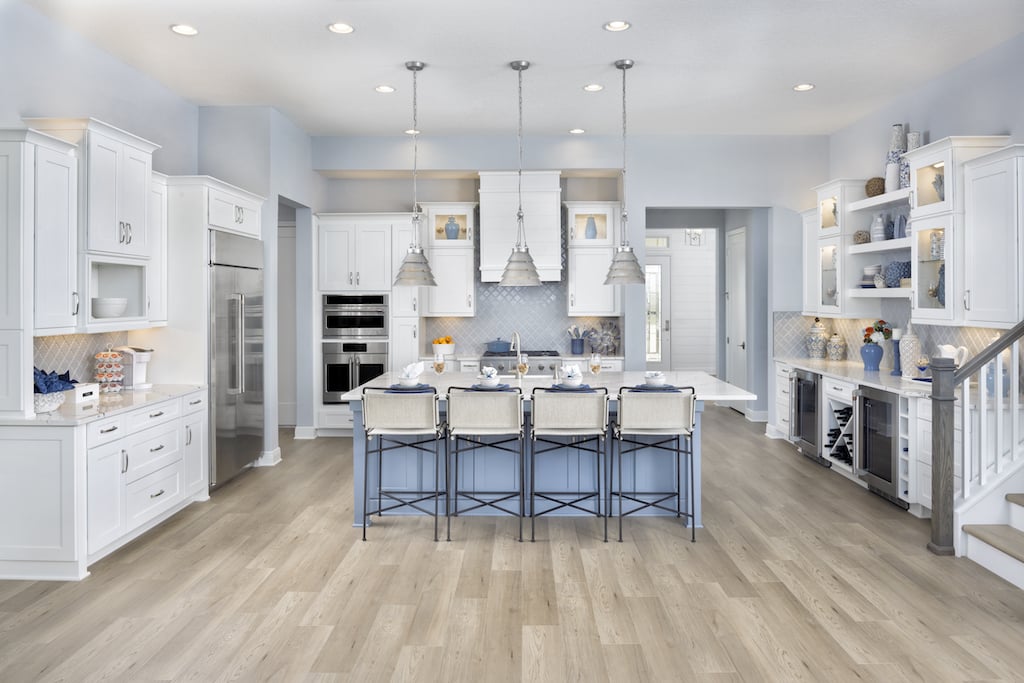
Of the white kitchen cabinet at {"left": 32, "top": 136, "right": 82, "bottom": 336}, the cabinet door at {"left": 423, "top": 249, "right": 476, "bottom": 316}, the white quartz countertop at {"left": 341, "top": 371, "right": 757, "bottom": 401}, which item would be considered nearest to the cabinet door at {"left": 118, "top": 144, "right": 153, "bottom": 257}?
the white kitchen cabinet at {"left": 32, "top": 136, "right": 82, "bottom": 336}

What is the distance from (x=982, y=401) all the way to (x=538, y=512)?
2.62 m

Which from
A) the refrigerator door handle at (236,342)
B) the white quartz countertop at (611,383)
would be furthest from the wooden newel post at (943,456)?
the refrigerator door handle at (236,342)

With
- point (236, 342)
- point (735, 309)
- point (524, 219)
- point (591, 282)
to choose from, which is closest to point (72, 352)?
point (236, 342)

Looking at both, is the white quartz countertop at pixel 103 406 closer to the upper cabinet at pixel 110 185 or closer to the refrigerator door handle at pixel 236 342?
the refrigerator door handle at pixel 236 342

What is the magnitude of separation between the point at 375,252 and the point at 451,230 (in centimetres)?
82

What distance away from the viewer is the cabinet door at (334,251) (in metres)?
7.39

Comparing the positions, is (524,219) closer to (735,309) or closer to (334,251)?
(334,251)

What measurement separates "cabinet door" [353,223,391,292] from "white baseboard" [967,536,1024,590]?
17.7ft

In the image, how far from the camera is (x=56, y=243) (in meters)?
3.77

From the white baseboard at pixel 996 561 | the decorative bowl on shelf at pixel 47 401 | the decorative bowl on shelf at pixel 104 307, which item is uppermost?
the decorative bowl on shelf at pixel 104 307

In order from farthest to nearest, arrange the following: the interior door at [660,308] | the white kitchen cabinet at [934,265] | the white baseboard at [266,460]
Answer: the interior door at [660,308]
the white baseboard at [266,460]
the white kitchen cabinet at [934,265]

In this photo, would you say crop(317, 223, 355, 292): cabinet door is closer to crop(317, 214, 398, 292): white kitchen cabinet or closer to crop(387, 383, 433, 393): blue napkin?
crop(317, 214, 398, 292): white kitchen cabinet

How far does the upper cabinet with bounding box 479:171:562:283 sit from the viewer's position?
23.9 ft

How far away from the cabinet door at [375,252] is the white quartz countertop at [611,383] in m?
2.19
